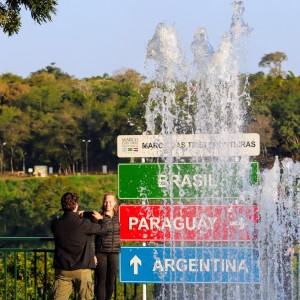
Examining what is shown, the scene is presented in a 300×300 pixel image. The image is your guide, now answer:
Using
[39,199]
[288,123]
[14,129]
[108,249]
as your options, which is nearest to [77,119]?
[14,129]

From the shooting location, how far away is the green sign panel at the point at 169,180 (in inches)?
472

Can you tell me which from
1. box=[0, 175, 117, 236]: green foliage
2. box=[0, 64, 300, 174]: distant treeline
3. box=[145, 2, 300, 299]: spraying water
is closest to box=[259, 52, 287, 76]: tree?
box=[0, 64, 300, 174]: distant treeline

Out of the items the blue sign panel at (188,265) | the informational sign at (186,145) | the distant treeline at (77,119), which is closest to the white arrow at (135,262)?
the blue sign panel at (188,265)

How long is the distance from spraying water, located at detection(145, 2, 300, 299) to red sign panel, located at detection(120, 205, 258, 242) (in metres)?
0.03

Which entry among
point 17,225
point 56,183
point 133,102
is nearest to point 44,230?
point 17,225

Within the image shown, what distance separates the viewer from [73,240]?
405 inches

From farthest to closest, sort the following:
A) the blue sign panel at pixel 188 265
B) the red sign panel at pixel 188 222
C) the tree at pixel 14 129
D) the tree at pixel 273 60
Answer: the tree at pixel 273 60
the tree at pixel 14 129
the red sign panel at pixel 188 222
the blue sign panel at pixel 188 265

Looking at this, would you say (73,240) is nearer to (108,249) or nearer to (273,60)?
(108,249)

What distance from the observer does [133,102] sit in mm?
106000

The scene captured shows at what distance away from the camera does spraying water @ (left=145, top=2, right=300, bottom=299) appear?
12.0 meters

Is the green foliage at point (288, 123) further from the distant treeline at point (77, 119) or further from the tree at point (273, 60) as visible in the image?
the tree at point (273, 60)

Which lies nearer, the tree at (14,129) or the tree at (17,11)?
the tree at (17,11)

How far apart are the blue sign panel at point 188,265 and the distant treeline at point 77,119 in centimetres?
8665

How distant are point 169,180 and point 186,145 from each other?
0.54m
